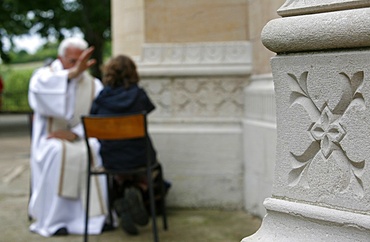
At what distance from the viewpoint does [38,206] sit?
6.72 m

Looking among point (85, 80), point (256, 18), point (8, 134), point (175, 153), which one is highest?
point (256, 18)

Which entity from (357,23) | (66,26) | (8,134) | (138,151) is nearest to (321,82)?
(357,23)

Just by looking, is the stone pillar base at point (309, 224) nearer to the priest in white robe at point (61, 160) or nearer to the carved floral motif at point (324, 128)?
the carved floral motif at point (324, 128)

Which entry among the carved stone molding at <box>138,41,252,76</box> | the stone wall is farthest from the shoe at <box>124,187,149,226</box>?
the carved stone molding at <box>138,41,252,76</box>

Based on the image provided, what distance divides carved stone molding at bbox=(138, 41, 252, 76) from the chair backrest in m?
1.71

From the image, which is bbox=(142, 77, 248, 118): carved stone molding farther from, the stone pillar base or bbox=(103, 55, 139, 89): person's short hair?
the stone pillar base

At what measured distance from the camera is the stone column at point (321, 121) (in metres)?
2.19

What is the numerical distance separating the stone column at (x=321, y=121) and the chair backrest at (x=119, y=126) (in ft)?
10.6

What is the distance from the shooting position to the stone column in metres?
2.19

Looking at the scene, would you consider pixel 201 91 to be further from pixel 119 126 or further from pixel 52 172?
pixel 119 126

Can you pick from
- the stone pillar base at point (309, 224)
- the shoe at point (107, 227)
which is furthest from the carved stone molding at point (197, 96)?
the stone pillar base at point (309, 224)

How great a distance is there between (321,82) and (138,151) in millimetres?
3911

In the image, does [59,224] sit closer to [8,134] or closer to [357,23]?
[357,23]

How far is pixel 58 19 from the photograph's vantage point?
24.0m
